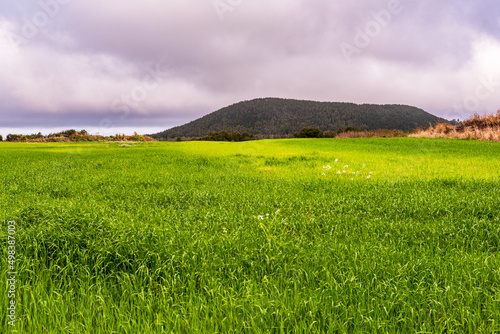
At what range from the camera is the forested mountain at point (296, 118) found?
8362 centimetres

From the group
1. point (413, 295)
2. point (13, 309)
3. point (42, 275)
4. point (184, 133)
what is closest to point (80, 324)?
point (13, 309)

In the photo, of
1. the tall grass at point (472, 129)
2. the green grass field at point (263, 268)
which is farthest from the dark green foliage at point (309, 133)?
the green grass field at point (263, 268)

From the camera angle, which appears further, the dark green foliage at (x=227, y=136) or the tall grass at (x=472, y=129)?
the dark green foliage at (x=227, y=136)

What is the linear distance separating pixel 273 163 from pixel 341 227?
459 inches

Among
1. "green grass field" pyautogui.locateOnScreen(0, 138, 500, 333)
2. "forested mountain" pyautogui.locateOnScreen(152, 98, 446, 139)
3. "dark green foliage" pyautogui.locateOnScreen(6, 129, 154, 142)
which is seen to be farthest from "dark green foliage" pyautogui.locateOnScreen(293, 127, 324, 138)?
"green grass field" pyautogui.locateOnScreen(0, 138, 500, 333)

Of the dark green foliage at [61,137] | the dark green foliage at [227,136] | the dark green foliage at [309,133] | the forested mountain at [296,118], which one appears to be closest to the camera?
the dark green foliage at [61,137]

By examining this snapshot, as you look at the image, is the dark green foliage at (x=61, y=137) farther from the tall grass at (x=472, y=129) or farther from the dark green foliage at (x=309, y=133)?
the tall grass at (x=472, y=129)

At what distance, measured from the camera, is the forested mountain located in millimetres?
83625

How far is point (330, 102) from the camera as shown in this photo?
111375 millimetres

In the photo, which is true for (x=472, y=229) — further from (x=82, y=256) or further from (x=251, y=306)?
(x=82, y=256)

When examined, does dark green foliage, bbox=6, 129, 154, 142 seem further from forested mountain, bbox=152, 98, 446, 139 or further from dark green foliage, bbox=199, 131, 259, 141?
forested mountain, bbox=152, 98, 446, 139

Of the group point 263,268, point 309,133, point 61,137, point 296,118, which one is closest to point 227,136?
point 309,133

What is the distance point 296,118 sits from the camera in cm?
8750

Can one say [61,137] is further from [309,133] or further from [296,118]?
[296,118]
